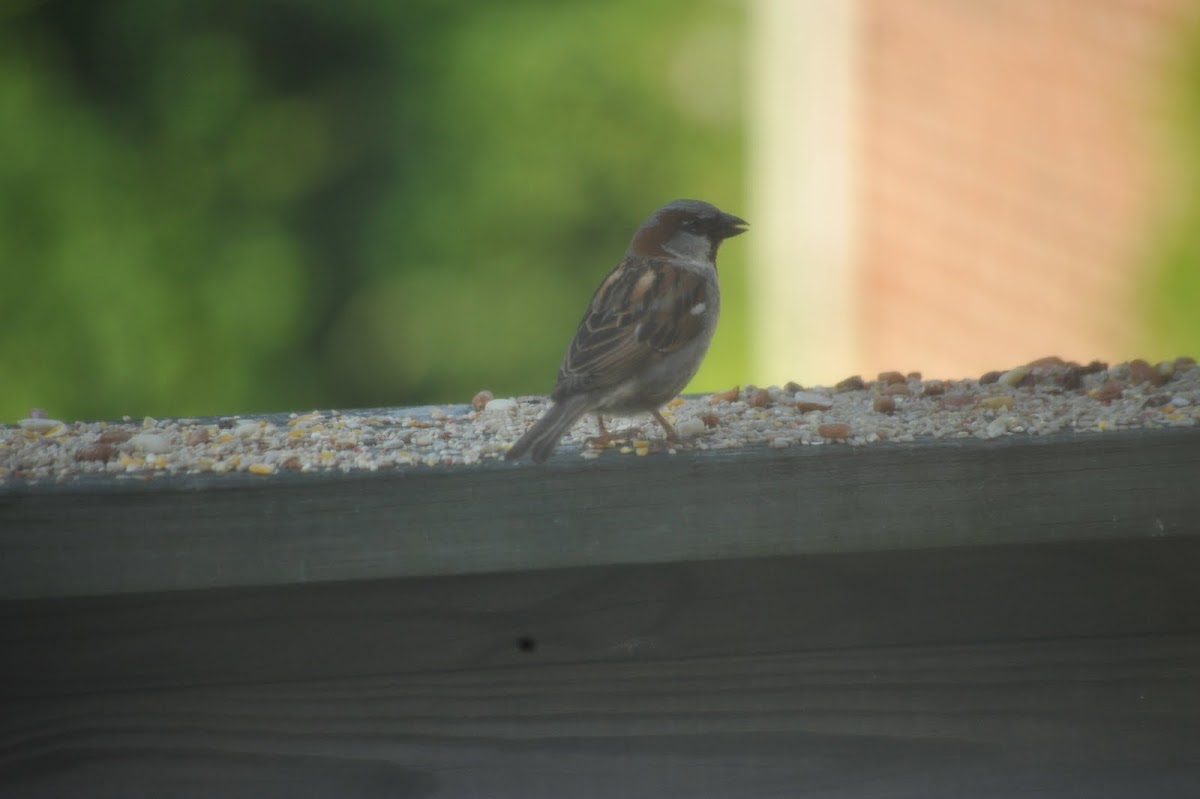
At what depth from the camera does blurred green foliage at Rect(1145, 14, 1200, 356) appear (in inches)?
162

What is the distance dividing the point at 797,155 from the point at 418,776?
501 cm

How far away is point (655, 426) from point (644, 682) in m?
0.50

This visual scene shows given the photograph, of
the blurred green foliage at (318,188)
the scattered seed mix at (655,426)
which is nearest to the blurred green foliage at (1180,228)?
the blurred green foliage at (318,188)

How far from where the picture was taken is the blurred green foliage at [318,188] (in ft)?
14.6

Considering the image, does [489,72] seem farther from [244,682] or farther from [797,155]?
[244,682]

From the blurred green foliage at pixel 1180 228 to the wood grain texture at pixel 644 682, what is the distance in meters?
2.44

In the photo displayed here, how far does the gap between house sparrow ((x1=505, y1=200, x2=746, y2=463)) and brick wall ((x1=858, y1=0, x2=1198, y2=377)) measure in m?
2.39

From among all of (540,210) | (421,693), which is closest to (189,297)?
(540,210)

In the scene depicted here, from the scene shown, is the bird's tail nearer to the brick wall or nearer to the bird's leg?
the bird's leg

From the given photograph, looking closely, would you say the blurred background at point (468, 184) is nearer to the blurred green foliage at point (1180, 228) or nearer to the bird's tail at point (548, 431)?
the blurred green foliage at point (1180, 228)

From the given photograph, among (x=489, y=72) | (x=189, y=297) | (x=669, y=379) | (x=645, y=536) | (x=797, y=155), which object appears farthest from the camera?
(x=797, y=155)

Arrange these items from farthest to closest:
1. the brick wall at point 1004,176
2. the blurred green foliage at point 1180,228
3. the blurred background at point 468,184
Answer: the brick wall at point 1004,176 → the blurred background at point 468,184 → the blurred green foliage at point 1180,228

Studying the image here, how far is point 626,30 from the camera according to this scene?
510 centimetres

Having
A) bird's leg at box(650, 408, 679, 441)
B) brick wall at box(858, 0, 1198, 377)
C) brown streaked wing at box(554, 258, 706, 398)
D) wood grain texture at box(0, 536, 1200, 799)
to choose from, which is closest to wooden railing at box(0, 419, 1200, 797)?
wood grain texture at box(0, 536, 1200, 799)
